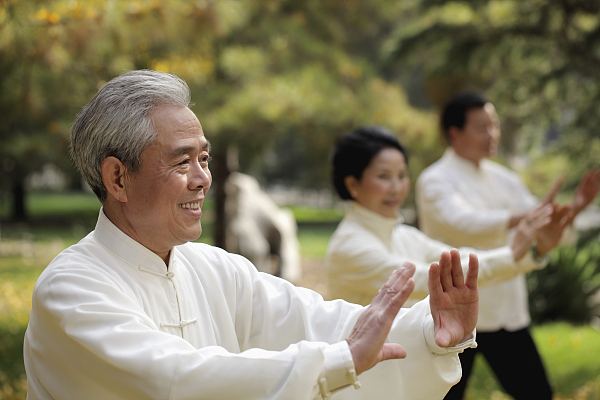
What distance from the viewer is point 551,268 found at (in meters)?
10.1

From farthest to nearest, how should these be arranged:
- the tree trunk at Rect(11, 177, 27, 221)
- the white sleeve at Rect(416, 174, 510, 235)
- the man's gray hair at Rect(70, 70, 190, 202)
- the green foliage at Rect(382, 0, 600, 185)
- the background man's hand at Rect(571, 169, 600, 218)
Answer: the tree trunk at Rect(11, 177, 27, 221) → the green foliage at Rect(382, 0, 600, 185) → the white sleeve at Rect(416, 174, 510, 235) → the background man's hand at Rect(571, 169, 600, 218) → the man's gray hair at Rect(70, 70, 190, 202)

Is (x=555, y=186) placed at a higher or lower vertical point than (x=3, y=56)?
lower

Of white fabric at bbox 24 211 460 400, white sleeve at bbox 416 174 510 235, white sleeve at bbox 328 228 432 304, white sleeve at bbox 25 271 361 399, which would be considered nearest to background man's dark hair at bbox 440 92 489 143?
white sleeve at bbox 416 174 510 235

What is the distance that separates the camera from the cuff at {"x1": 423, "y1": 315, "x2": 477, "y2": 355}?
2758 millimetres

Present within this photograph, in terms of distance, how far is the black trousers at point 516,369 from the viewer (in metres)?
4.97

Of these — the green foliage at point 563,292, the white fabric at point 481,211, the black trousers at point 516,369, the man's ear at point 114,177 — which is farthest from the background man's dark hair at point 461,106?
the green foliage at point 563,292

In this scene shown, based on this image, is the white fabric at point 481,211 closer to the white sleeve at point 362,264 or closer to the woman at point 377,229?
the woman at point 377,229

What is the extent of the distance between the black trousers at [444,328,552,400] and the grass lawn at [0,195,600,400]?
1.97 meters

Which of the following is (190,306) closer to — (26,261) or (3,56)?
(3,56)

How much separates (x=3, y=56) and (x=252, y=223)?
6.89 metres

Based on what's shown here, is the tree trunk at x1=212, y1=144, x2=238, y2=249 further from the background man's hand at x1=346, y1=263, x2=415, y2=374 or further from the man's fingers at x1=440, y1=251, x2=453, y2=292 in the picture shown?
the background man's hand at x1=346, y1=263, x2=415, y2=374

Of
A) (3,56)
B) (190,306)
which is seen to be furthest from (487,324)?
(3,56)

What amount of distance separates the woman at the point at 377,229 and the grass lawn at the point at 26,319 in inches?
112

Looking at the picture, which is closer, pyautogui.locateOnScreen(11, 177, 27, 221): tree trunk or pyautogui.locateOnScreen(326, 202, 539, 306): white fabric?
pyautogui.locateOnScreen(326, 202, 539, 306): white fabric
